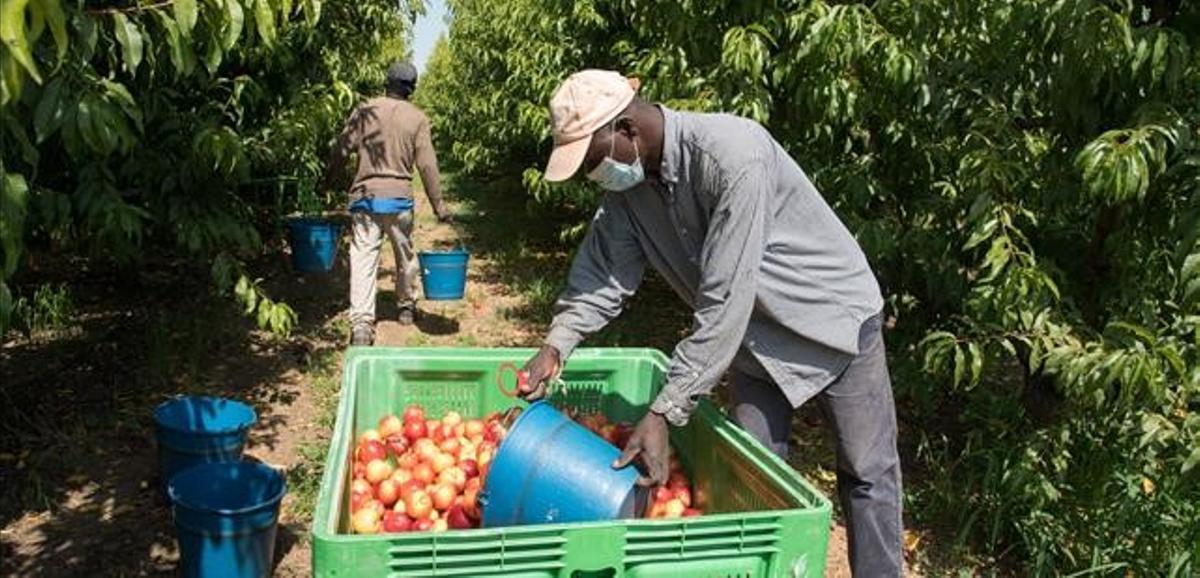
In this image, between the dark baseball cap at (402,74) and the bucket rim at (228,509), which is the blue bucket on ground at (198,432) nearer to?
the bucket rim at (228,509)

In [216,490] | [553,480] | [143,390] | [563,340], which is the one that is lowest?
[143,390]

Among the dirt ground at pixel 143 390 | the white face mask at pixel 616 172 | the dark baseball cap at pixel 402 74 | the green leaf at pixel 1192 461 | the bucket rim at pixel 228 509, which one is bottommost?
the dirt ground at pixel 143 390

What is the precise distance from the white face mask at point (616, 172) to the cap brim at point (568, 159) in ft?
0.20

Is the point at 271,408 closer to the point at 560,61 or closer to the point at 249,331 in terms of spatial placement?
the point at 249,331

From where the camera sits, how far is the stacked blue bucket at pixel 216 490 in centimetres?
296

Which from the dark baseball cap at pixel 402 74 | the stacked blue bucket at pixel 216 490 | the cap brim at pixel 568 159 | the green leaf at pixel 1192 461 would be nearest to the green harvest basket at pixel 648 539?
the cap brim at pixel 568 159

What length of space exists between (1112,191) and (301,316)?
5.33 meters

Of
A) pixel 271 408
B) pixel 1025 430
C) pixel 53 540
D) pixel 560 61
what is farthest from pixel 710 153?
pixel 560 61

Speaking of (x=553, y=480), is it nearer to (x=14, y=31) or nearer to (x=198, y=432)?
(x=14, y=31)

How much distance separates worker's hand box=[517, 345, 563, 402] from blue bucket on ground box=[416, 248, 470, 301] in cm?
402

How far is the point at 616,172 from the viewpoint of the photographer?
221cm

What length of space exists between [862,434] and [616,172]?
97 centimetres

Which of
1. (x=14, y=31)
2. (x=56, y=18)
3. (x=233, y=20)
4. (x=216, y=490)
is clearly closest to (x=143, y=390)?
(x=216, y=490)

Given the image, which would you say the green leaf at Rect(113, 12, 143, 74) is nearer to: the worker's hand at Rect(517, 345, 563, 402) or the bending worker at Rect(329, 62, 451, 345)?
the worker's hand at Rect(517, 345, 563, 402)
